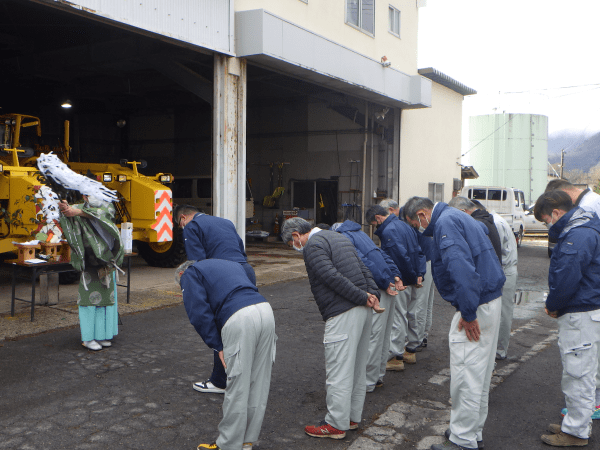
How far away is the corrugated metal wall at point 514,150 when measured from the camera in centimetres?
3597

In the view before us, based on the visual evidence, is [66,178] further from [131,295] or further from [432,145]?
[432,145]

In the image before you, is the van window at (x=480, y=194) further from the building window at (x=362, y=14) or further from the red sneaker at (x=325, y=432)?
the red sneaker at (x=325, y=432)

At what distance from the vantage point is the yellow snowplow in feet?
28.6

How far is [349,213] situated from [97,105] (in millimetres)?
10960

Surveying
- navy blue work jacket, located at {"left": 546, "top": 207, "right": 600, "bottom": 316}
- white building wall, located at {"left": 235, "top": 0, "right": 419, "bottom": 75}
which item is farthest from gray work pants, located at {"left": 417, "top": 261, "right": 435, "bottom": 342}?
white building wall, located at {"left": 235, "top": 0, "right": 419, "bottom": 75}

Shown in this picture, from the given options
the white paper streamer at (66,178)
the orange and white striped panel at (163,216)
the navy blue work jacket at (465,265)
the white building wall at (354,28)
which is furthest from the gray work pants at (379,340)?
the white building wall at (354,28)

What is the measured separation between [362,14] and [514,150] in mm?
24858

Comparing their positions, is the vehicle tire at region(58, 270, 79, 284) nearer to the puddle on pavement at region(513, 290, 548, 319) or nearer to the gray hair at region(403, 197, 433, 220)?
the gray hair at region(403, 197, 433, 220)

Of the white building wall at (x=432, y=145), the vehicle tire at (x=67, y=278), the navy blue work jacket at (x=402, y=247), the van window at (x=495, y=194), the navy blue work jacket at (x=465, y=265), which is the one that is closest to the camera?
the navy blue work jacket at (x=465, y=265)

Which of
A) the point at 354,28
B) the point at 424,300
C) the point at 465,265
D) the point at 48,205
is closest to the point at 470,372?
the point at 465,265

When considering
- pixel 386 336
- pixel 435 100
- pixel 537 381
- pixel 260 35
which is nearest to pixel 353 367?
pixel 386 336

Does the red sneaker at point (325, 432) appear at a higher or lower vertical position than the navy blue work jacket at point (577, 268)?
lower

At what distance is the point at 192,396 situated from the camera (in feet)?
14.6

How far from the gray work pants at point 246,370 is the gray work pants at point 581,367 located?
6.84ft
